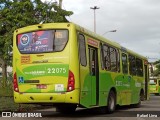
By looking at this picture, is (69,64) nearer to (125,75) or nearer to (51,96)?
(51,96)

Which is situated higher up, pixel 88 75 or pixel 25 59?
pixel 25 59

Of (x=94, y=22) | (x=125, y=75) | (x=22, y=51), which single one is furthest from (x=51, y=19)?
(x=94, y=22)

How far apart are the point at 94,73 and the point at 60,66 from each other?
6.18ft

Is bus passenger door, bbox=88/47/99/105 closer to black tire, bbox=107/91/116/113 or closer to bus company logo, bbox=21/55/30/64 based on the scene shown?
black tire, bbox=107/91/116/113

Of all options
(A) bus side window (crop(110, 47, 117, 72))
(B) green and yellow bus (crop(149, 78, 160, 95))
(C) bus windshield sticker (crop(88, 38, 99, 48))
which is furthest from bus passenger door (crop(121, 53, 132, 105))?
(B) green and yellow bus (crop(149, 78, 160, 95))

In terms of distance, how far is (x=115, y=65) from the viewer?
59.2 feet

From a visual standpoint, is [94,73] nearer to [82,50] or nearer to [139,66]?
[82,50]

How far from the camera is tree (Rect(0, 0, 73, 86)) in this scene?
29.8 metres

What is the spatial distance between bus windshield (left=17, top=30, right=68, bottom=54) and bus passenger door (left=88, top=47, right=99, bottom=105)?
142 centimetres

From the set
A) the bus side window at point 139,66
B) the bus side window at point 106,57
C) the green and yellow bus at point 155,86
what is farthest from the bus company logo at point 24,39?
the green and yellow bus at point 155,86

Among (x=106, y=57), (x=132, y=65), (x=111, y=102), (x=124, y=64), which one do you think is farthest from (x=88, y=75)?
(x=132, y=65)

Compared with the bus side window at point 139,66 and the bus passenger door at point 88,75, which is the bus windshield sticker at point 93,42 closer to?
the bus passenger door at point 88,75

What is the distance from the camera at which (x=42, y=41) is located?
14.5m

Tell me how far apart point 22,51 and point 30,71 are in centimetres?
90
